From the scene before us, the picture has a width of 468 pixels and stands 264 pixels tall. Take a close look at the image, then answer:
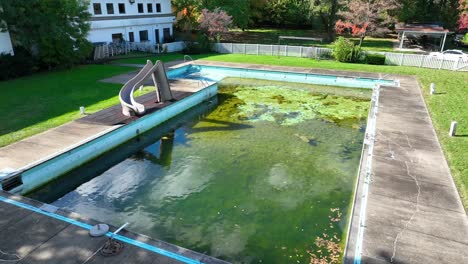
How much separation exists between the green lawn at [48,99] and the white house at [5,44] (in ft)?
7.31

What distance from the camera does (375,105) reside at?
15.2m

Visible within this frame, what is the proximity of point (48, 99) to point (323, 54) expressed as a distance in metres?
20.7

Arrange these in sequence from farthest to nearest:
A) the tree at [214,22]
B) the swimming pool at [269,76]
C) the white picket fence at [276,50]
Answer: the tree at [214,22] < the white picket fence at [276,50] < the swimming pool at [269,76]

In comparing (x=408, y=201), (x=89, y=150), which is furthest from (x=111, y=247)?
(x=408, y=201)

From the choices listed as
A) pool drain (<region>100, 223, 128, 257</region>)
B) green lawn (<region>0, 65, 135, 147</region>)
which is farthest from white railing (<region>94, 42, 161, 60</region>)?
pool drain (<region>100, 223, 128, 257</region>)

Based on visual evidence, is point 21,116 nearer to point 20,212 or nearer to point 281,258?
point 20,212

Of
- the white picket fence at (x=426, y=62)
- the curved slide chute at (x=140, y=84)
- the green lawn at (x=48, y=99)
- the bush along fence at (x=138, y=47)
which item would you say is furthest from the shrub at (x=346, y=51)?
the green lawn at (x=48, y=99)

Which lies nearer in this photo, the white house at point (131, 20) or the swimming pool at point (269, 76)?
the swimming pool at point (269, 76)

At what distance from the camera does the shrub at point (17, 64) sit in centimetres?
2006

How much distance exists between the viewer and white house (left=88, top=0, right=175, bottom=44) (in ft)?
95.2

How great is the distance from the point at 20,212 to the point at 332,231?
729 cm

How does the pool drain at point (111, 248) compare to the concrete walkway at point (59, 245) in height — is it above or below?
above

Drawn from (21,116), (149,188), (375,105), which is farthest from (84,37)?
(375,105)

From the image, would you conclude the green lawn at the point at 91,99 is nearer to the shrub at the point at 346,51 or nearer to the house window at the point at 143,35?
the shrub at the point at 346,51
